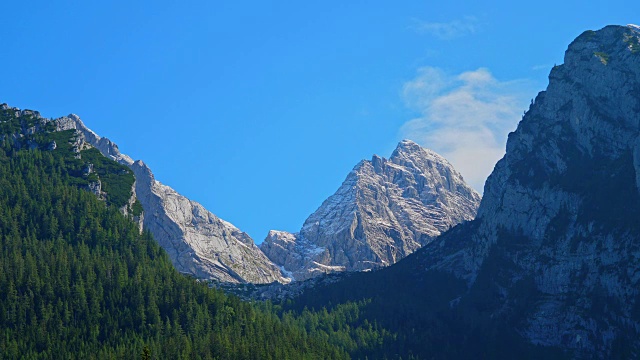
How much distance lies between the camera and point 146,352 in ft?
354
